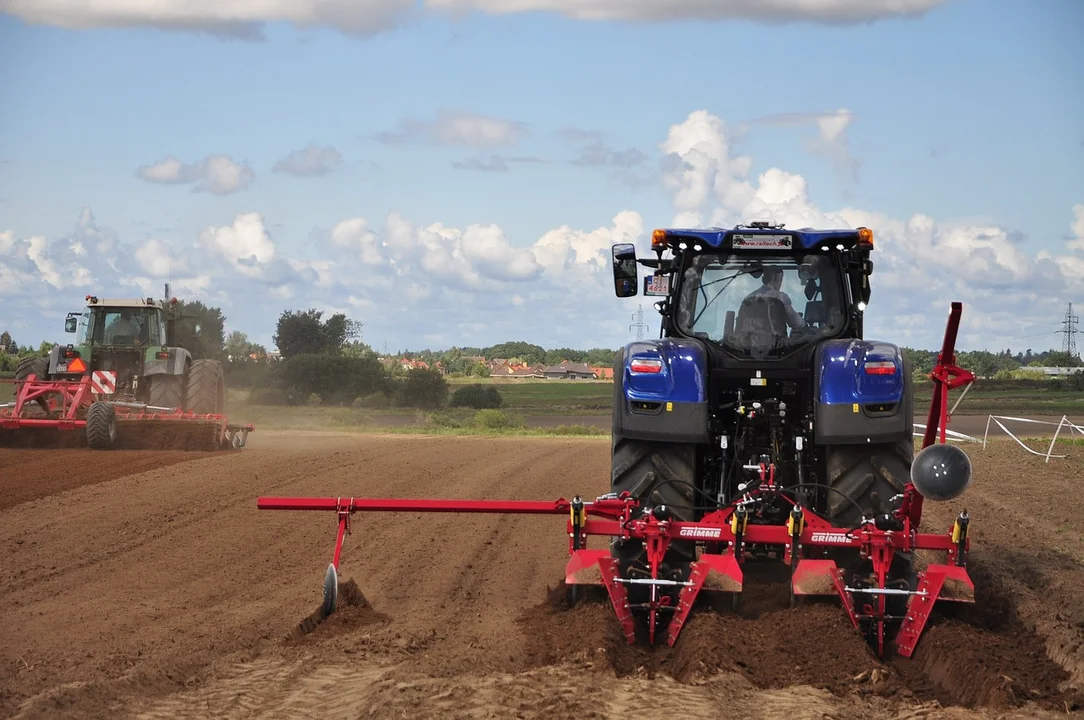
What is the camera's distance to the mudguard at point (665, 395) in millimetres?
6469

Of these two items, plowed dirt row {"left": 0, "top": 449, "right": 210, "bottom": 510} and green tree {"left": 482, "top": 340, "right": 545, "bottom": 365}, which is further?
green tree {"left": 482, "top": 340, "right": 545, "bottom": 365}

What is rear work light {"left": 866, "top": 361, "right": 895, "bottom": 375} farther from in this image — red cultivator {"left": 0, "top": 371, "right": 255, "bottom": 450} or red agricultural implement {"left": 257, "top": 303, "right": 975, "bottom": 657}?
red cultivator {"left": 0, "top": 371, "right": 255, "bottom": 450}

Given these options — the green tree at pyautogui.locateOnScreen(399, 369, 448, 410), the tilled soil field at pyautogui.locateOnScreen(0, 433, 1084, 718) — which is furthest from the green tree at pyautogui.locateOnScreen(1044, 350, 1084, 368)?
the tilled soil field at pyautogui.locateOnScreen(0, 433, 1084, 718)

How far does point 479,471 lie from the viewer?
51.4ft

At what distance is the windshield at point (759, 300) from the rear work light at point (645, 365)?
921 mm

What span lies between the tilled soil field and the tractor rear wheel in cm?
410

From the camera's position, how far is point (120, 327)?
18641 mm

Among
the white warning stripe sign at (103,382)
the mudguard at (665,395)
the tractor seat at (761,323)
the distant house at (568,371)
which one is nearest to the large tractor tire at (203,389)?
the white warning stripe sign at (103,382)

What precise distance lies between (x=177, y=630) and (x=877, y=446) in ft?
13.3

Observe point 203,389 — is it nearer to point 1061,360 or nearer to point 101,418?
point 101,418

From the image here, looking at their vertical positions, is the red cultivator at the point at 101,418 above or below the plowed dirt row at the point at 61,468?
above

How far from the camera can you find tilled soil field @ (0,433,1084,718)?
4.91 meters

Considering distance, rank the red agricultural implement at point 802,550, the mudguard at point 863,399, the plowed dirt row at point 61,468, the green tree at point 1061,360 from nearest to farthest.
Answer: the red agricultural implement at point 802,550, the mudguard at point 863,399, the plowed dirt row at point 61,468, the green tree at point 1061,360

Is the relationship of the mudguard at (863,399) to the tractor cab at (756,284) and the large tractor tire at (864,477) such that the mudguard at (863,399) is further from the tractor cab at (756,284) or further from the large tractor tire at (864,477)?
the tractor cab at (756,284)
